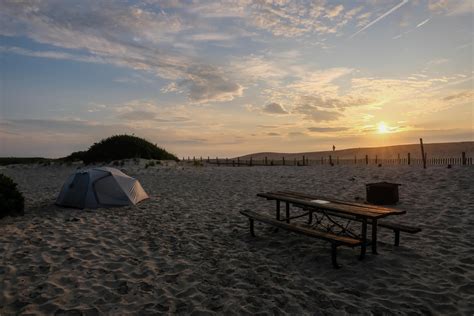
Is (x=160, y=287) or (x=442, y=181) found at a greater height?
(x=442, y=181)

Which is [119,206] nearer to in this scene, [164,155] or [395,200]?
[395,200]

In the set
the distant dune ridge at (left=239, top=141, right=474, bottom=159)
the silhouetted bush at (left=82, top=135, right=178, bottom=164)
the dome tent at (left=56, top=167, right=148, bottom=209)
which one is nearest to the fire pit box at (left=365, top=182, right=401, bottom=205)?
the dome tent at (left=56, top=167, right=148, bottom=209)

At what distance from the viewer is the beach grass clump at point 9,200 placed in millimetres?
9000

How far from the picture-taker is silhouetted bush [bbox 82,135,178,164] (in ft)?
96.2

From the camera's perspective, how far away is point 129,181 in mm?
11680

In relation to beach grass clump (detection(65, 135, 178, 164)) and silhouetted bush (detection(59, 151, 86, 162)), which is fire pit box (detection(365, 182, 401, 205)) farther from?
silhouetted bush (detection(59, 151, 86, 162))

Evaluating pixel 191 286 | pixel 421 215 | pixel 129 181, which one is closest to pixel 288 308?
pixel 191 286

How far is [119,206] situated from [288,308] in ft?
26.3

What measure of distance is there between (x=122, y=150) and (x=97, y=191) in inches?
797

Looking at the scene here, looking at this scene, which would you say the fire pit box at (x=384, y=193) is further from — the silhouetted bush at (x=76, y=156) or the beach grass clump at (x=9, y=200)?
the silhouetted bush at (x=76, y=156)

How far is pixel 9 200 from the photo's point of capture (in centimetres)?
921

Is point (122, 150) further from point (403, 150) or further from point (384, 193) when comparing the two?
point (403, 150)

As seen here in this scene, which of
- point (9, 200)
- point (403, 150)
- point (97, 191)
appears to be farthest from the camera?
point (403, 150)

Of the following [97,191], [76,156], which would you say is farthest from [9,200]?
[76,156]
